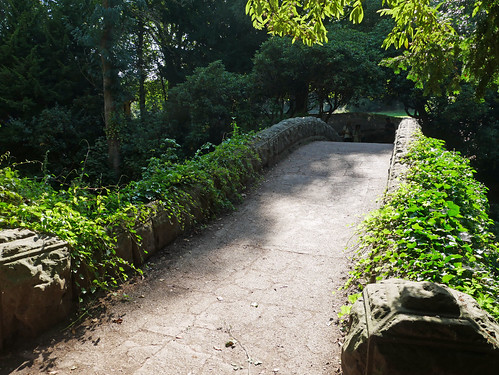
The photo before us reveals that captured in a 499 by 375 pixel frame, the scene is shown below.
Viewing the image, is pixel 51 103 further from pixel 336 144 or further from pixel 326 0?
pixel 326 0

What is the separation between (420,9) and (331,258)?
2577mm

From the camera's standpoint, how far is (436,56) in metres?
3.76

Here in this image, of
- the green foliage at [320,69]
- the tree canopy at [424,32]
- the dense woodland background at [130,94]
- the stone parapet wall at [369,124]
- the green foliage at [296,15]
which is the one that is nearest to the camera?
the tree canopy at [424,32]

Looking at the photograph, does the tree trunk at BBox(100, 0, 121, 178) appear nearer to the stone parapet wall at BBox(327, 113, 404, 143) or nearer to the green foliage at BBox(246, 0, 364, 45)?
the green foliage at BBox(246, 0, 364, 45)

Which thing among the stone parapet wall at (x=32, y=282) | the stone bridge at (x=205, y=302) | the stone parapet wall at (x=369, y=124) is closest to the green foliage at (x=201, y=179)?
the stone bridge at (x=205, y=302)

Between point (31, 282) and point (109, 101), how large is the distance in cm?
1208

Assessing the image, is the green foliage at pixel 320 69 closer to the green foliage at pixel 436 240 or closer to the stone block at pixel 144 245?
the green foliage at pixel 436 240

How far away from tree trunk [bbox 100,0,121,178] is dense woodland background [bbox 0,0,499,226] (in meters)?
0.04

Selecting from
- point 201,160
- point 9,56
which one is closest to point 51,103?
point 9,56

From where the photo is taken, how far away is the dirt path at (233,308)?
8.33 feet

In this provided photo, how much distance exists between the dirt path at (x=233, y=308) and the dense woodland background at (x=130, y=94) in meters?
8.73

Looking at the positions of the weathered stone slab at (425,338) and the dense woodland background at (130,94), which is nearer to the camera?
the weathered stone slab at (425,338)

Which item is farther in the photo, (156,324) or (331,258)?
(331,258)

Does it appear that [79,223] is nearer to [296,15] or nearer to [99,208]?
[99,208]
